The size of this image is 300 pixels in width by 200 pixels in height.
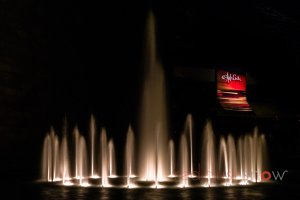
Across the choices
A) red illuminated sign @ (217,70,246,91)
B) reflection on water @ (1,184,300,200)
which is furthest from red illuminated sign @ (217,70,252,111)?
reflection on water @ (1,184,300,200)

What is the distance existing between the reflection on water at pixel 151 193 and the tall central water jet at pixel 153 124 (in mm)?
5176

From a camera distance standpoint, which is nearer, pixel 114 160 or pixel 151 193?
pixel 151 193

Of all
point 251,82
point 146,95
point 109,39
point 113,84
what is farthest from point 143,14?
point 251,82

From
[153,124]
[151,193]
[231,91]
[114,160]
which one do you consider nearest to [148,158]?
[153,124]

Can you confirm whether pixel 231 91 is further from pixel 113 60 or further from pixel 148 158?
pixel 148 158

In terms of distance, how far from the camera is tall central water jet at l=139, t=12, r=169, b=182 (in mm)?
18016

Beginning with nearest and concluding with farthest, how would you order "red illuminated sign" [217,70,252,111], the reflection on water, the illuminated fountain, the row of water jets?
the reflection on water
the illuminated fountain
the row of water jets
"red illuminated sign" [217,70,252,111]

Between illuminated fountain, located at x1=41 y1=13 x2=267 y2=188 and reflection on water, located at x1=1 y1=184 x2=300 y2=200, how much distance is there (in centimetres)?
116

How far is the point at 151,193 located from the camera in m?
11.3

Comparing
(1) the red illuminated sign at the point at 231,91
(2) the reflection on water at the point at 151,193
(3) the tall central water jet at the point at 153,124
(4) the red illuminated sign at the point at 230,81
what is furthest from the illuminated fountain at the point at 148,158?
(4) the red illuminated sign at the point at 230,81

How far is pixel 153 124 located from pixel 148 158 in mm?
1633

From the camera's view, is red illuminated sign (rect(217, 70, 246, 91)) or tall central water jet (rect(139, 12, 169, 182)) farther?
red illuminated sign (rect(217, 70, 246, 91))

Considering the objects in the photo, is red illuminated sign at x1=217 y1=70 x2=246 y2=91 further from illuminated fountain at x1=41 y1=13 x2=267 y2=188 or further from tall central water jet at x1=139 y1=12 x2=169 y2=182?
tall central water jet at x1=139 y1=12 x2=169 y2=182

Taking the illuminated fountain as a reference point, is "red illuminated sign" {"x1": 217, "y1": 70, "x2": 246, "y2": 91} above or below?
above
